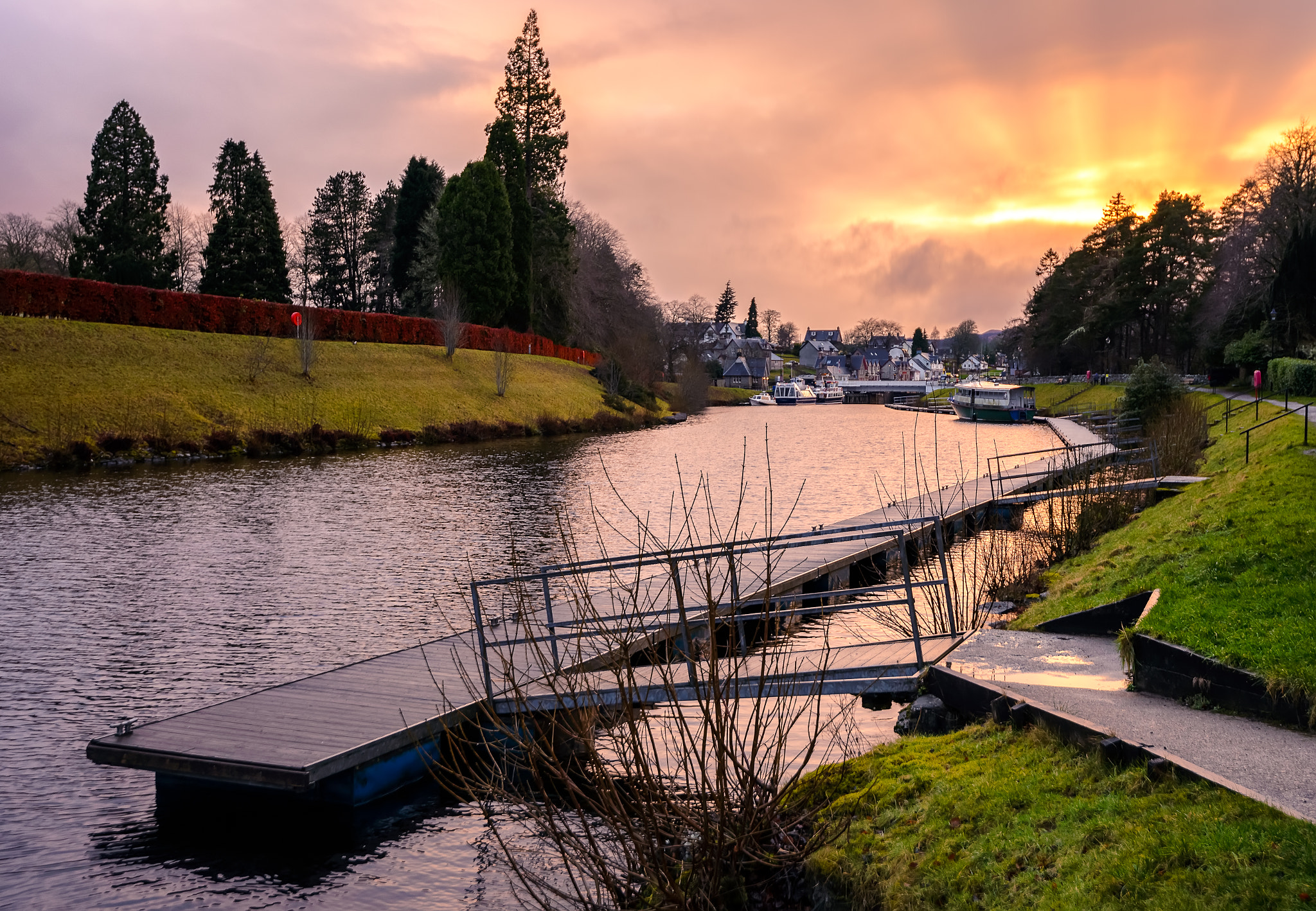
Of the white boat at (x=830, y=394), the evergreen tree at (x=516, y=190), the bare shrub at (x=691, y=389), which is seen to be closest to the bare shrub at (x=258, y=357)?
the evergreen tree at (x=516, y=190)

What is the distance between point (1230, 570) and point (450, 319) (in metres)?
54.5

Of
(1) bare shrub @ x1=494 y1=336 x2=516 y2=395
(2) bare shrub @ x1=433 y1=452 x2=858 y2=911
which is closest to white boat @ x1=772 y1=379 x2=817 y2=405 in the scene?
(1) bare shrub @ x1=494 y1=336 x2=516 y2=395

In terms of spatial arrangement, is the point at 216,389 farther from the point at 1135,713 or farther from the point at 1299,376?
the point at 1299,376

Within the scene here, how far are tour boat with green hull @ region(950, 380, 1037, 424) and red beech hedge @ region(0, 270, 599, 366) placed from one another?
36283mm

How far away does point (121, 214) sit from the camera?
62.3m

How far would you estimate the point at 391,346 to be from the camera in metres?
58.0

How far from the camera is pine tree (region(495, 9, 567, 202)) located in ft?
243

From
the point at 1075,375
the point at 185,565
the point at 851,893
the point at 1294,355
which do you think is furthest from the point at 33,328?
the point at 1075,375

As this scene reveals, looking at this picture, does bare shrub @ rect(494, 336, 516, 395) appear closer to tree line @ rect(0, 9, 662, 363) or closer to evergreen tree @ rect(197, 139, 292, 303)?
tree line @ rect(0, 9, 662, 363)

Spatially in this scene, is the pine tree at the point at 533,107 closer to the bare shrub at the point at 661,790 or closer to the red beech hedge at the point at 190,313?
the red beech hedge at the point at 190,313

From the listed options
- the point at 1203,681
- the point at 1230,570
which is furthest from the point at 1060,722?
the point at 1230,570

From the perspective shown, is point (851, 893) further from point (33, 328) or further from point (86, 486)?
point (33, 328)

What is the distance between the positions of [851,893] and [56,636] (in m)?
12.7

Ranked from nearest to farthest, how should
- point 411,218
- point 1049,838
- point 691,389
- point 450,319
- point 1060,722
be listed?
point 1049,838 < point 1060,722 < point 450,319 < point 411,218 < point 691,389
